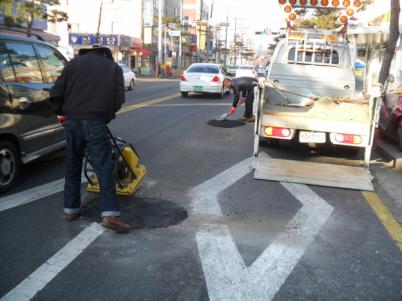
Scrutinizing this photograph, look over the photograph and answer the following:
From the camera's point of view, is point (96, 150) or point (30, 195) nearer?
point (96, 150)

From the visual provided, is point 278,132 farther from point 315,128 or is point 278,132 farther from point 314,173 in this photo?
point 314,173

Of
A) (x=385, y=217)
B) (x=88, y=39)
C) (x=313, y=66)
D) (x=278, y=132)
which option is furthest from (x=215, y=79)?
(x=88, y=39)

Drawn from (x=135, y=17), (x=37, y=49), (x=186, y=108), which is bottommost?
(x=186, y=108)

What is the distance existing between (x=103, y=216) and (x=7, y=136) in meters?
1.88

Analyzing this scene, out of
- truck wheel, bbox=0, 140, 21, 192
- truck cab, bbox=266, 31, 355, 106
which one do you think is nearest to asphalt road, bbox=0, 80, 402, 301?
truck wheel, bbox=0, 140, 21, 192

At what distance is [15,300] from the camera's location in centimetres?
300

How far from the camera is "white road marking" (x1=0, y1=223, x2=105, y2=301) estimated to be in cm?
308

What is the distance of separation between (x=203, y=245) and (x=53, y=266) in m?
1.29

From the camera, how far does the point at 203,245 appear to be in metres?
3.91

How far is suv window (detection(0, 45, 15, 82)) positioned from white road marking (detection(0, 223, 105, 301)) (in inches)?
87.5

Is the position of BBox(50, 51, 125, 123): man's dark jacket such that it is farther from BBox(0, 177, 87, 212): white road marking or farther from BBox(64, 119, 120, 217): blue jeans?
BBox(0, 177, 87, 212): white road marking

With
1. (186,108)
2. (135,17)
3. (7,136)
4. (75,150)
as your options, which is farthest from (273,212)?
(135,17)

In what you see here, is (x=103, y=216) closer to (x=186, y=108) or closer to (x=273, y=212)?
(x=273, y=212)

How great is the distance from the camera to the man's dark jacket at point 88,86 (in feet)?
13.1
